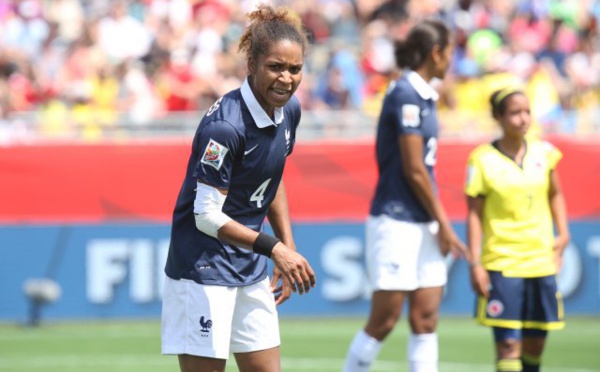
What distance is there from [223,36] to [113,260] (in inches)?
214

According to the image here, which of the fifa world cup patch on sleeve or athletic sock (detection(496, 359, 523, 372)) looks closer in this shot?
the fifa world cup patch on sleeve

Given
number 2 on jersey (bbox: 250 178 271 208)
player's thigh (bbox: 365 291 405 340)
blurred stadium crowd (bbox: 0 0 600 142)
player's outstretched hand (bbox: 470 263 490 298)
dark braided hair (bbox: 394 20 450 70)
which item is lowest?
player's thigh (bbox: 365 291 405 340)

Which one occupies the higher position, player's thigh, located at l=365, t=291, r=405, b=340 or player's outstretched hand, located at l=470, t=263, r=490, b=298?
player's outstretched hand, located at l=470, t=263, r=490, b=298

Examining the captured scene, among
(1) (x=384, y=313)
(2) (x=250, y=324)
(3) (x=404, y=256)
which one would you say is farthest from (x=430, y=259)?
(2) (x=250, y=324)

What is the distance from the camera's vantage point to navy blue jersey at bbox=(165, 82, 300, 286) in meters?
5.41

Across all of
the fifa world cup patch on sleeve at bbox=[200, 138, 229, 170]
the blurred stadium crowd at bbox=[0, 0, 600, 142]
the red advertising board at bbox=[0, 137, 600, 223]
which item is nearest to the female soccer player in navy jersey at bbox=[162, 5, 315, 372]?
the fifa world cup patch on sleeve at bbox=[200, 138, 229, 170]

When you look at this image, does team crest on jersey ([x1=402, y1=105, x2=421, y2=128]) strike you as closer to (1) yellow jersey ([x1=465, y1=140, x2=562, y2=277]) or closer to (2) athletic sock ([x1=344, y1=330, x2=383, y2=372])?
(1) yellow jersey ([x1=465, y1=140, x2=562, y2=277])

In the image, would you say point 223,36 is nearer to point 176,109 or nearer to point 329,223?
point 176,109

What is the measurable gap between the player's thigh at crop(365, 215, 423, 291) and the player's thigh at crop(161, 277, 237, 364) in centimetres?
213

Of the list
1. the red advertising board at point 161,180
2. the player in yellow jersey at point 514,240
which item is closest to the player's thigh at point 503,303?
the player in yellow jersey at point 514,240

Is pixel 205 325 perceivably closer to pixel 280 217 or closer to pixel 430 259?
pixel 280 217

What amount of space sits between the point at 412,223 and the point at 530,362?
3.75 feet

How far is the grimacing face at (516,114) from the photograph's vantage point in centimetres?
757

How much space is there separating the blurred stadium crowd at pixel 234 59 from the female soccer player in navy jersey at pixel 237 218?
7614 mm
